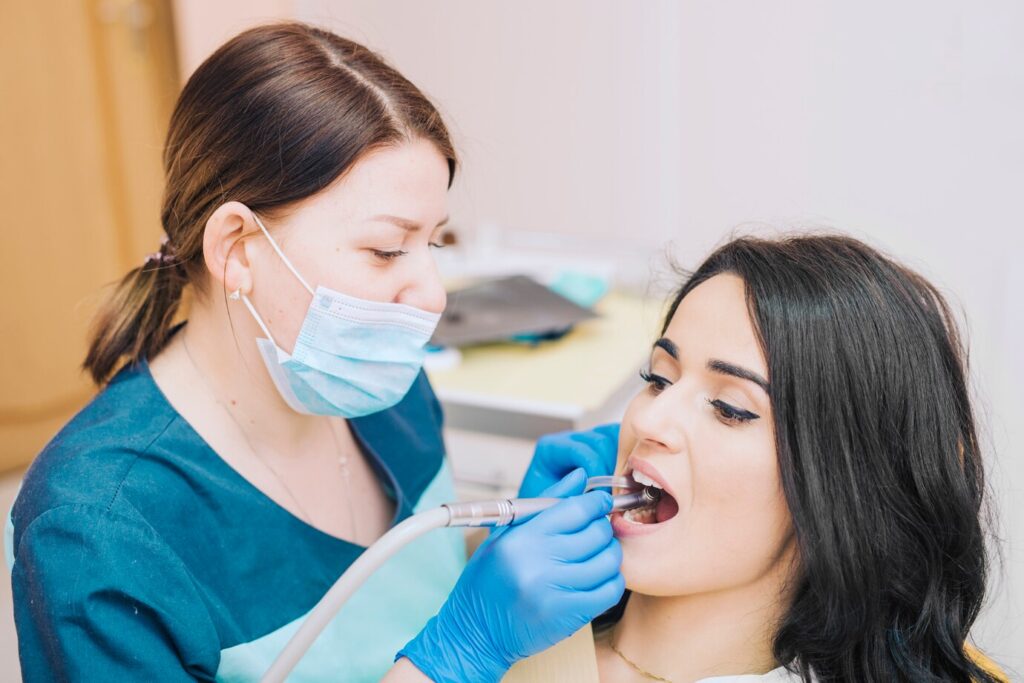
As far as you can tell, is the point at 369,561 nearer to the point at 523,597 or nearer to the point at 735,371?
the point at 523,597

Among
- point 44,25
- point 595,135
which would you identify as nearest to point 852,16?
point 595,135

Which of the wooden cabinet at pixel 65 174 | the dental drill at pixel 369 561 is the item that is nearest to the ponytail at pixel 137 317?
the dental drill at pixel 369 561

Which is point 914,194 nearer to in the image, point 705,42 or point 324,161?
point 705,42

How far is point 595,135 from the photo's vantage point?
2.51 meters

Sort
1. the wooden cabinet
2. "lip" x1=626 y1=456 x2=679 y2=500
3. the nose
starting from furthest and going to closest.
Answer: the wooden cabinet, the nose, "lip" x1=626 y1=456 x2=679 y2=500

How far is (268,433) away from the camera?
1.24 metres

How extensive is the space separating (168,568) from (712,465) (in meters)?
0.64

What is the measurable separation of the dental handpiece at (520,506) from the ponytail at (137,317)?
53cm

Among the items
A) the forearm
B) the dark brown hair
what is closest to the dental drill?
the forearm

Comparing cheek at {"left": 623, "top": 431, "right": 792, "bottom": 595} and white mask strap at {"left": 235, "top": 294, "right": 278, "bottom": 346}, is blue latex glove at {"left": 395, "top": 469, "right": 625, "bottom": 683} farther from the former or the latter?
white mask strap at {"left": 235, "top": 294, "right": 278, "bottom": 346}

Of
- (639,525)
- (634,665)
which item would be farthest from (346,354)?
(634,665)

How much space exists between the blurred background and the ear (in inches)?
29.2

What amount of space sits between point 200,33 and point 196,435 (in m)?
2.26

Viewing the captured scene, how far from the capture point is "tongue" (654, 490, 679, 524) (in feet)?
3.74
